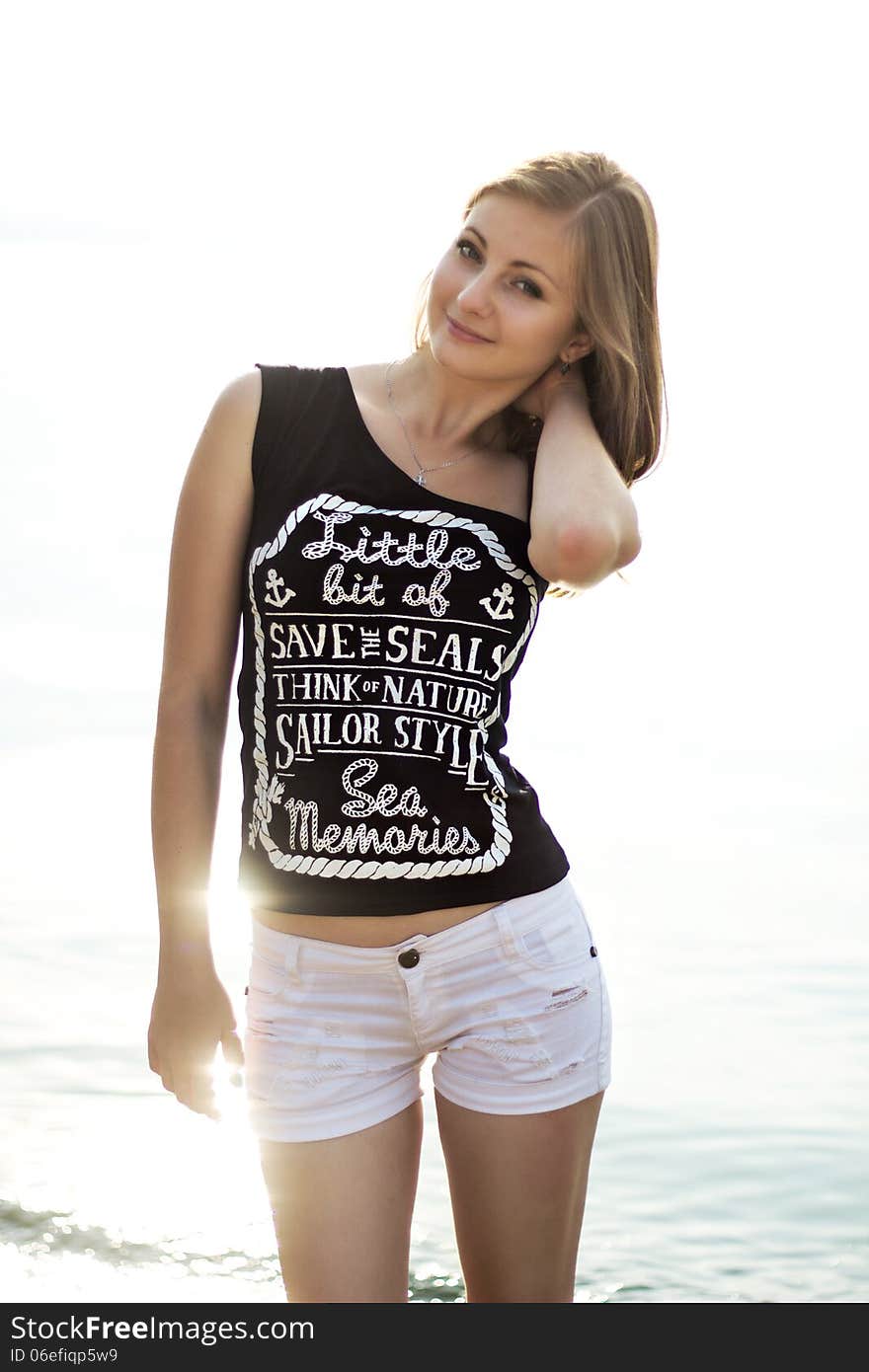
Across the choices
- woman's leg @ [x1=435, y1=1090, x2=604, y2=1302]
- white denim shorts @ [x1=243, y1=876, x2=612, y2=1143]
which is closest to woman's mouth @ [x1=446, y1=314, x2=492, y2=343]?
white denim shorts @ [x1=243, y1=876, x2=612, y2=1143]

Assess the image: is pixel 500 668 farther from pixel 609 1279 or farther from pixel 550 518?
pixel 609 1279

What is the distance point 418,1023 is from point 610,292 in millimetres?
1050

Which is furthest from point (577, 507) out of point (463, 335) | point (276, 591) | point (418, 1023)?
point (418, 1023)

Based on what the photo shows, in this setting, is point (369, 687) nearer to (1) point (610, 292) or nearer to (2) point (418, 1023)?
(2) point (418, 1023)

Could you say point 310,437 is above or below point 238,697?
above

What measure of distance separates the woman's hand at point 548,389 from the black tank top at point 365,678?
1.01 feet

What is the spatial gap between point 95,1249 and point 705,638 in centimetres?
896

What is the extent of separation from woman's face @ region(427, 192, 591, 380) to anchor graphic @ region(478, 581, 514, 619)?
0.32 metres

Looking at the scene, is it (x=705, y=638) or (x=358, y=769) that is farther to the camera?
(x=705, y=638)

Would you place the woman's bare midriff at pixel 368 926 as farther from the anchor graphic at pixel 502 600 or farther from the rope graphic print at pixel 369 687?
the anchor graphic at pixel 502 600

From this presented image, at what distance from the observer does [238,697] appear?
2.43 metres

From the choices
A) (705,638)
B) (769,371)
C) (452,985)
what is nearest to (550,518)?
(452,985)

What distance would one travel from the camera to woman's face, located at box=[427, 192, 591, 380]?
2.39 m

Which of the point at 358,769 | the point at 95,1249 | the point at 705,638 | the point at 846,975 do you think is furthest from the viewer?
the point at 705,638
